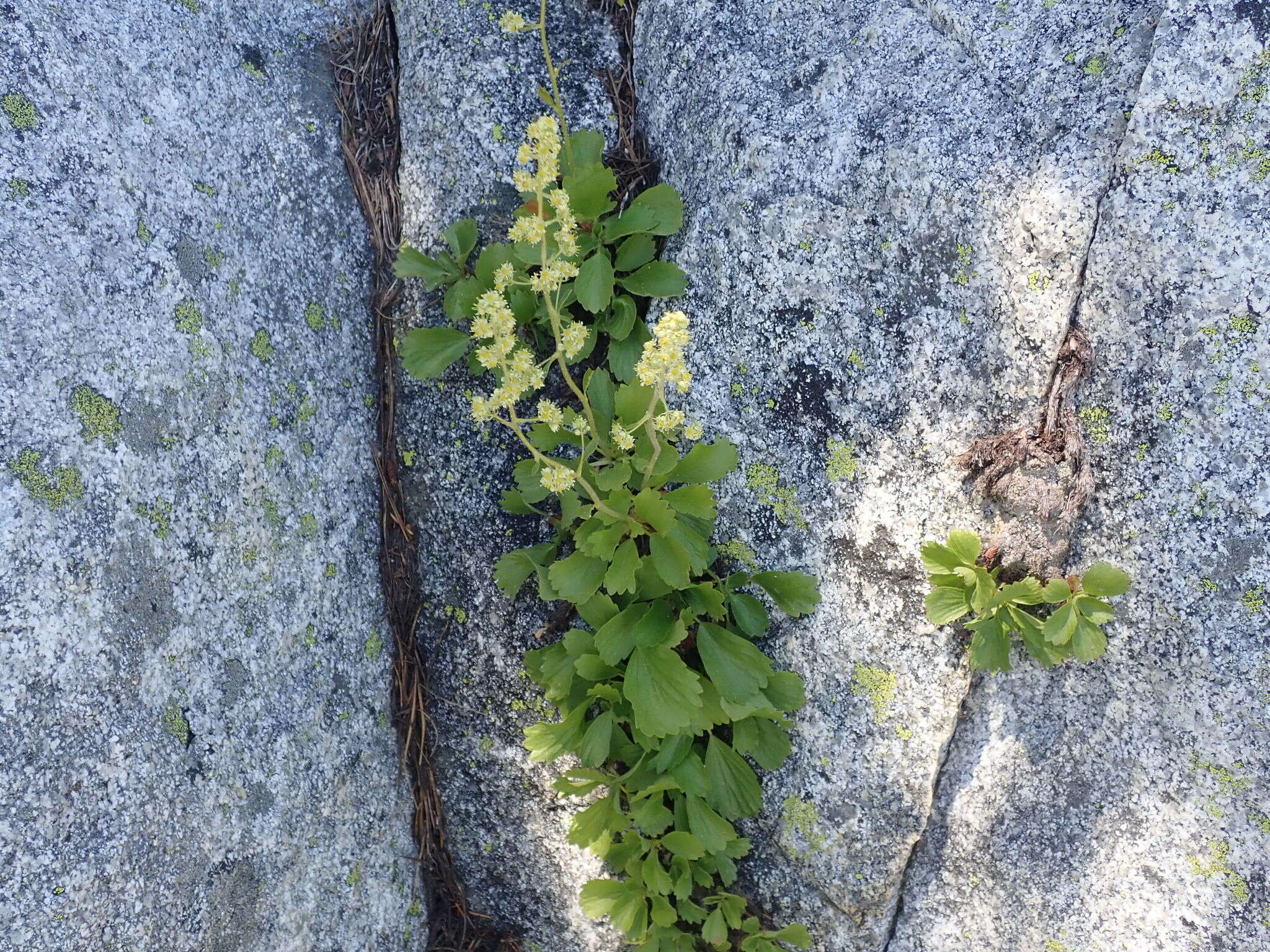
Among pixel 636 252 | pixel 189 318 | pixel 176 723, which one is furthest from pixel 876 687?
pixel 189 318

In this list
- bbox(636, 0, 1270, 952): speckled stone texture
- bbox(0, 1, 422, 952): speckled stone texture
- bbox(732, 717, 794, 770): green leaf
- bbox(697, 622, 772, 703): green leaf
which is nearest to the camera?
bbox(0, 1, 422, 952): speckled stone texture

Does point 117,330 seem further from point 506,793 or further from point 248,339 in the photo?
point 506,793

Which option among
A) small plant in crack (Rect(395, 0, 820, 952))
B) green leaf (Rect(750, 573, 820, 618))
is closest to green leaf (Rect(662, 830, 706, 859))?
small plant in crack (Rect(395, 0, 820, 952))

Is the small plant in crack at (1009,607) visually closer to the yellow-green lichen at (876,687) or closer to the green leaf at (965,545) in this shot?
the green leaf at (965,545)

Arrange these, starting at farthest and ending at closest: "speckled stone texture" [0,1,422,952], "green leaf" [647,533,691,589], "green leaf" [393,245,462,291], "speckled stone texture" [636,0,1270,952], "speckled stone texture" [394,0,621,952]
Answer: "speckled stone texture" [394,0,621,952] → "green leaf" [393,245,462,291] → "green leaf" [647,533,691,589] → "speckled stone texture" [636,0,1270,952] → "speckled stone texture" [0,1,422,952]

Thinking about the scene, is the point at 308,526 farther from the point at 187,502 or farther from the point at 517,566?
the point at 517,566

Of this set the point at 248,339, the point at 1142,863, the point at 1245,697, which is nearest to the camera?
the point at 1245,697

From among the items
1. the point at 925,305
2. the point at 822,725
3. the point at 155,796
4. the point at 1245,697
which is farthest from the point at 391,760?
the point at 1245,697

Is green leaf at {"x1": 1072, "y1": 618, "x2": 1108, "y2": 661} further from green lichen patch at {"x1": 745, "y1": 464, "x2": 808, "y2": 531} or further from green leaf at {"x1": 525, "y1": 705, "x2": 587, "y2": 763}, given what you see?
green leaf at {"x1": 525, "y1": 705, "x2": 587, "y2": 763}
